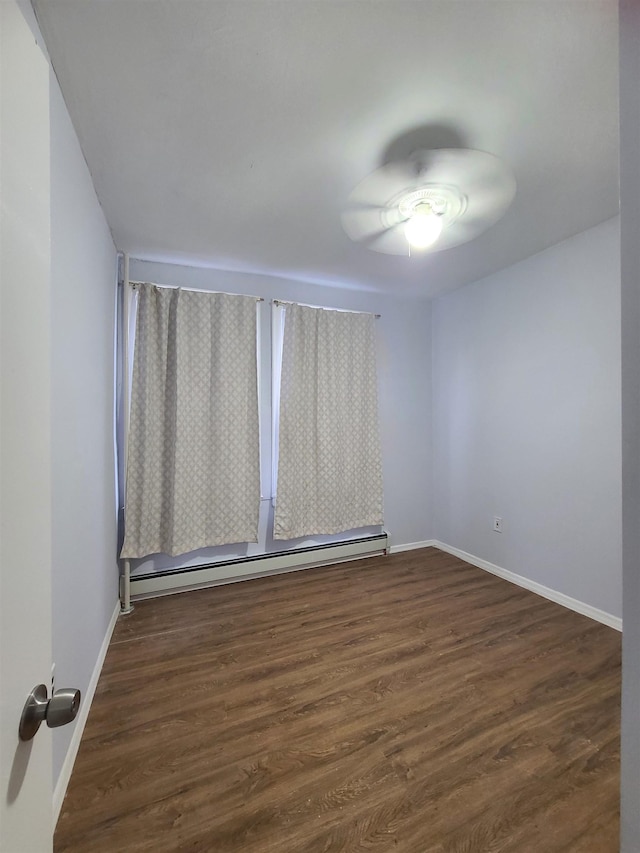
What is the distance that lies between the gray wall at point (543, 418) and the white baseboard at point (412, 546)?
24 centimetres

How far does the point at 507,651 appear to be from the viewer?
1968mm

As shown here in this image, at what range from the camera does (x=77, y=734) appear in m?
1.39

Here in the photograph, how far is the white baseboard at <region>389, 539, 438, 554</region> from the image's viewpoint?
3.50 m

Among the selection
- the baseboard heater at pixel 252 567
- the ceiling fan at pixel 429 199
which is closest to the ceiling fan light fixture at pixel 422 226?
the ceiling fan at pixel 429 199

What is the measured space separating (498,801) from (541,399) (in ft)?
7.54

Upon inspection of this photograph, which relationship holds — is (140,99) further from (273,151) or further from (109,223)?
(109,223)

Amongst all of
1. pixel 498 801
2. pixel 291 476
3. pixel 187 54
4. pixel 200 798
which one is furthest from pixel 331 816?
pixel 187 54

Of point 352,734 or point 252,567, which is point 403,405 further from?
point 352,734

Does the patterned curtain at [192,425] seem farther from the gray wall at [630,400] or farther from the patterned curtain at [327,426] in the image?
the gray wall at [630,400]

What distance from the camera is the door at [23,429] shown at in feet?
1.46

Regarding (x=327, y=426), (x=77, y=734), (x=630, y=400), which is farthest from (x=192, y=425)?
(x=630, y=400)

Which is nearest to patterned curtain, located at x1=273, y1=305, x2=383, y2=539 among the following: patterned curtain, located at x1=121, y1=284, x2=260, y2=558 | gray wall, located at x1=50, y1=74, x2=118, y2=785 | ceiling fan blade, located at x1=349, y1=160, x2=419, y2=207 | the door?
patterned curtain, located at x1=121, y1=284, x2=260, y2=558

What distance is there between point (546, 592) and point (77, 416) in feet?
10.3

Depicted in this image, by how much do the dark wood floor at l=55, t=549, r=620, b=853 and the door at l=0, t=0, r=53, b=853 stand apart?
86 cm
